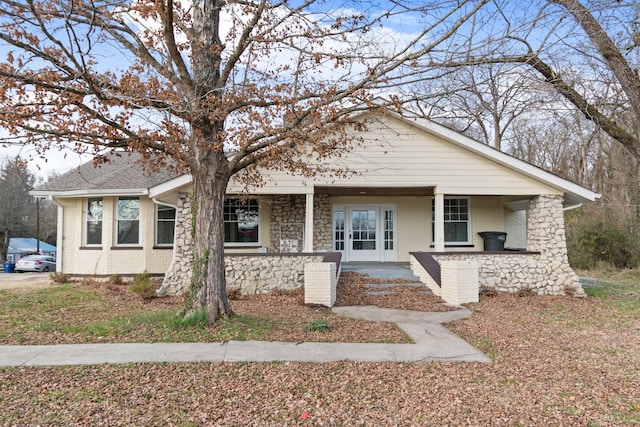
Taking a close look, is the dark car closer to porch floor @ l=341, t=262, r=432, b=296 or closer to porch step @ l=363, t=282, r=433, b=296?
porch floor @ l=341, t=262, r=432, b=296

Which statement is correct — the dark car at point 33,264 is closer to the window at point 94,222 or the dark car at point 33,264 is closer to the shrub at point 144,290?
the window at point 94,222

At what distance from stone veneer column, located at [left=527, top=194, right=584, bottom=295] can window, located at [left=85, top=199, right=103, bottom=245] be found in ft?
43.4

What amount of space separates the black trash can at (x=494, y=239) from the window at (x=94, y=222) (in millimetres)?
12511

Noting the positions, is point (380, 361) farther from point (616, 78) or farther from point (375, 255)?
point (375, 255)

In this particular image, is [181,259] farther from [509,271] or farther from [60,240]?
[509,271]

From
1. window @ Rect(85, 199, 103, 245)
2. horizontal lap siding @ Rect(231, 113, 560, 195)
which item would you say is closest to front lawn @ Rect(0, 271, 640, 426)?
horizontal lap siding @ Rect(231, 113, 560, 195)

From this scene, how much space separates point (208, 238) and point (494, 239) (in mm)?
10412

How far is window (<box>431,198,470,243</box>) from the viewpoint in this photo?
14812 millimetres

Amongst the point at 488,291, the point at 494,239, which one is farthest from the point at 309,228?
A: the point at 494,239

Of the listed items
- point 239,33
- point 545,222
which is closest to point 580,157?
point 545,222

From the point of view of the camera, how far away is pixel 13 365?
17.2ft

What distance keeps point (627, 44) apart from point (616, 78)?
2.20 feet

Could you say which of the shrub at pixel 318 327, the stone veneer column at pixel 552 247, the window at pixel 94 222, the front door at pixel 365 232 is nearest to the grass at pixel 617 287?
the stone veneer column at pixel 552 247

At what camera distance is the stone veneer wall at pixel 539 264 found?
38.8ft
